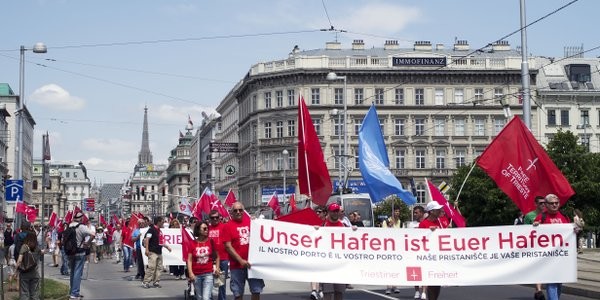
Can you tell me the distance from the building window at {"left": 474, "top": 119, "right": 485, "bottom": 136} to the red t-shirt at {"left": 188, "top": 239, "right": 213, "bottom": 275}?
78.0m

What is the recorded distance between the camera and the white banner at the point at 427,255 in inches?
522

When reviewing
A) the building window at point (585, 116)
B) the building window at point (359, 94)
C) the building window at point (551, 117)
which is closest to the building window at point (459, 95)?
the building window at point (551, 117)

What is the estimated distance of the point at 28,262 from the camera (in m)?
17.2

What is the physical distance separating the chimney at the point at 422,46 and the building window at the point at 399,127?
25.1ft

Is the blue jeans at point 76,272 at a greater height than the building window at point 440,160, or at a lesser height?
lesser

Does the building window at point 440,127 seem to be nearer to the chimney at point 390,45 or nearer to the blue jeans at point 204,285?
the chimney at point 390,45

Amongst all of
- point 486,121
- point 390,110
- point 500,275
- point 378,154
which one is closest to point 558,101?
point 486,121

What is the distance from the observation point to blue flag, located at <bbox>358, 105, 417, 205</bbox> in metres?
21.7

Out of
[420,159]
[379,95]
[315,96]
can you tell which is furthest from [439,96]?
[315,96]

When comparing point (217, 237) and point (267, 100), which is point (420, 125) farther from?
point (217, 237)

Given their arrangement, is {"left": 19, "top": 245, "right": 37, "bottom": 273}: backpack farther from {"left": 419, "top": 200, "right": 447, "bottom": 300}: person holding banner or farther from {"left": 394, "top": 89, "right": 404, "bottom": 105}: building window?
{"left": 394, "top": 89, "right": 404, "bottom": 105}: building window

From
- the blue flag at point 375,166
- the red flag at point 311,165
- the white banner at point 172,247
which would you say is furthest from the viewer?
the white banner at point 172,247

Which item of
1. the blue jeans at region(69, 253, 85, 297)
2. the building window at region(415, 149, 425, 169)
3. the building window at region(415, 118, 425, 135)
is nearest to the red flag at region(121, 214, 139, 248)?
the blue jeans at region(69, 253, 85, 297)

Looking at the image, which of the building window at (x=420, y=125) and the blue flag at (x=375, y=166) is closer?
the blue flag at (x=375, y=166)
